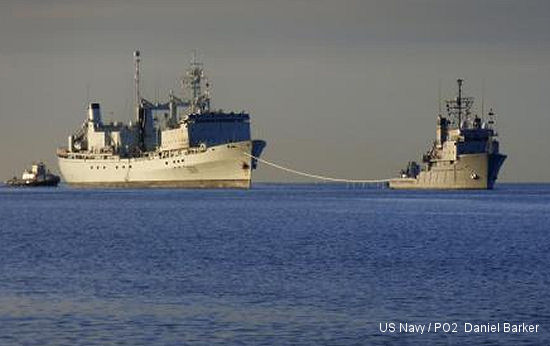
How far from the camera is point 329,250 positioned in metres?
69.2

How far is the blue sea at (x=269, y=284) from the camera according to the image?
131 feet

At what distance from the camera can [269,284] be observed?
5116 centimetres

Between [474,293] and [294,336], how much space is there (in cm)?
1099

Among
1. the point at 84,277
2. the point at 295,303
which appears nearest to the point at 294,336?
the point at 295,303

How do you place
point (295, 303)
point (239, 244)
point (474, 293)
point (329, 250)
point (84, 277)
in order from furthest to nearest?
1. point (239, 244)
2. point (329, 250)
3. point (84, 277)
4. point (474, 293)
5. point (295, 303)

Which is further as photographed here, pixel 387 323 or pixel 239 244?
pixel 239 244

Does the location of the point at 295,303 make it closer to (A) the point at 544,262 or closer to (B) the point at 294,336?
(B) the point at 294,336

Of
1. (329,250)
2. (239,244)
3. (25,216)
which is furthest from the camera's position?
(25,216)

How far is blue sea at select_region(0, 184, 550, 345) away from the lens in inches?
1566

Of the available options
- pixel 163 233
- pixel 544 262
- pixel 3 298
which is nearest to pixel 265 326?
pixel 3 298

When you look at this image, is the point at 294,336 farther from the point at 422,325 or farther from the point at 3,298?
the point at 3,298

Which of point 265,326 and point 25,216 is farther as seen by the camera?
Answer: point 25,216

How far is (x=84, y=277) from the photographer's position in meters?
54.3

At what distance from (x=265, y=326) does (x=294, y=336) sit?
174cm
